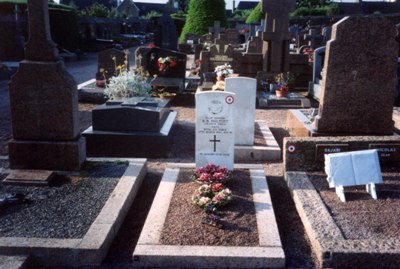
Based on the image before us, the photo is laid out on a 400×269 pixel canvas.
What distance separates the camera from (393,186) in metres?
5.73

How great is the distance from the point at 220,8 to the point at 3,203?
94.6ft

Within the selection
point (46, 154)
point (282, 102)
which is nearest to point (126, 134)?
point (46, 154)

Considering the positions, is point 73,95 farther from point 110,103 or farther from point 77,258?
point 77,258

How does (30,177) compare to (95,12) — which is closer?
(30,177)

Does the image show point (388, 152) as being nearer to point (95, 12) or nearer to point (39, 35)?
point (39, 35)

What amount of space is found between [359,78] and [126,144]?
3939mm

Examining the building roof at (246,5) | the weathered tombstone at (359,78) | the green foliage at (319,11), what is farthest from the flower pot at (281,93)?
the building roof at (246,5)

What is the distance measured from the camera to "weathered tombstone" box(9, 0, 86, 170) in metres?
6.04

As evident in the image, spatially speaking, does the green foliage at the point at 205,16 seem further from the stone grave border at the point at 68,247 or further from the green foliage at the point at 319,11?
the stone grave border at the point at 68,247

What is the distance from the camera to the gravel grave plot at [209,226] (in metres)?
4.39

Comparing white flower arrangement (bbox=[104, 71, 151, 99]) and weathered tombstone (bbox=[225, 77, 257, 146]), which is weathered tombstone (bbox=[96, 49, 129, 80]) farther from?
weathered tombstone (bbox=[225, 77, 257, 146])

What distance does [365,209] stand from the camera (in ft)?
16.8

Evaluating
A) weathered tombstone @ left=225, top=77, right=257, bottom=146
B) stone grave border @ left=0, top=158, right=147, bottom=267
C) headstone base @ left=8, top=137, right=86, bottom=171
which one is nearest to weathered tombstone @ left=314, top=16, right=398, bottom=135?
weathered tombstone @ left=225, top=77, right=257, bottom=146

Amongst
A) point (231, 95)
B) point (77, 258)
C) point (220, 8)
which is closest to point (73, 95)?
point (231, 95)
